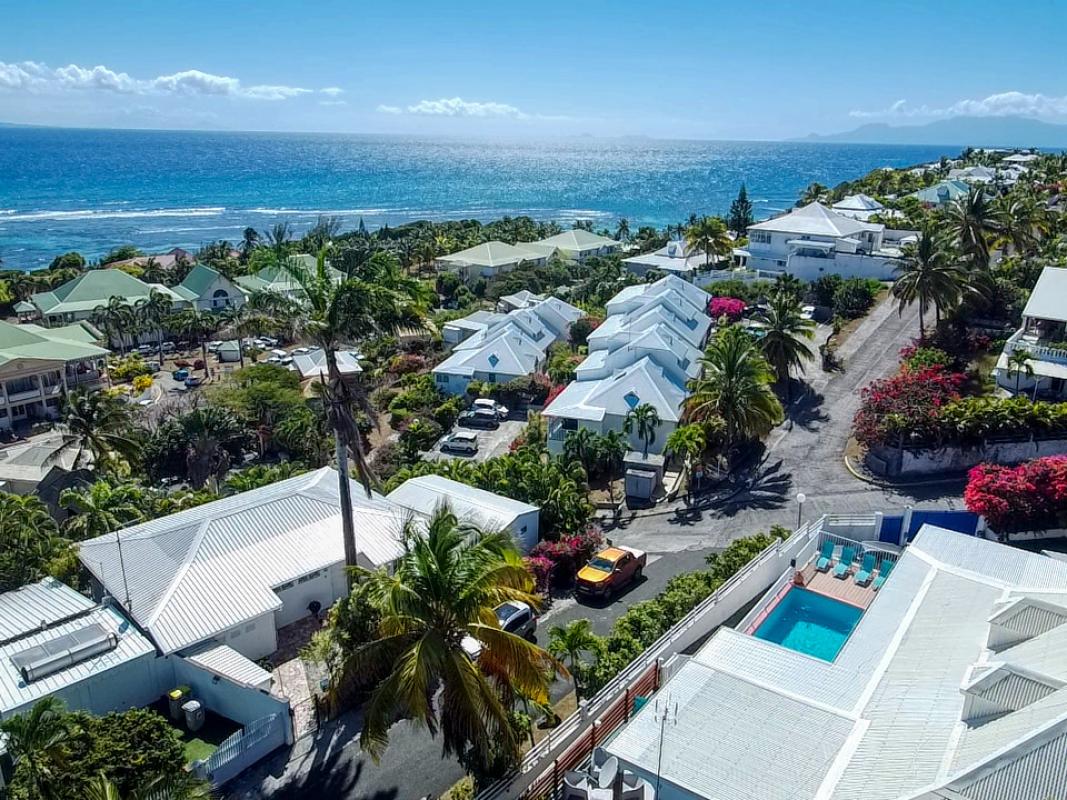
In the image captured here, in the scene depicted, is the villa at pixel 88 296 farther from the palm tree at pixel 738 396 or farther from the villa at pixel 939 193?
the villa at pixel 939 193

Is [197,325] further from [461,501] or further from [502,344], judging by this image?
[461,501]

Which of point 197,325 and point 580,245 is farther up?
point 580,245

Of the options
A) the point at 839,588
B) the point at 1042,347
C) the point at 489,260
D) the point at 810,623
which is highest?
the point at 1042,347

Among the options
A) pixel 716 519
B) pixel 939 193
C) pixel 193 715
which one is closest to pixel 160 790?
pixel 193 715

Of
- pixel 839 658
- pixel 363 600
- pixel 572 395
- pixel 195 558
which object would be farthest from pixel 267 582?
pixel 572 395

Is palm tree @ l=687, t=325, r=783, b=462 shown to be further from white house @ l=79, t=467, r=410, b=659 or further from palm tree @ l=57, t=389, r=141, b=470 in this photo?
palm tree @ l=57, t=389, r=141, b=470

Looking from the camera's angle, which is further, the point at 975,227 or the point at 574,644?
the point at 975,227

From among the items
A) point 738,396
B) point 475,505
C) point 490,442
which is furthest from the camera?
point 490,442
